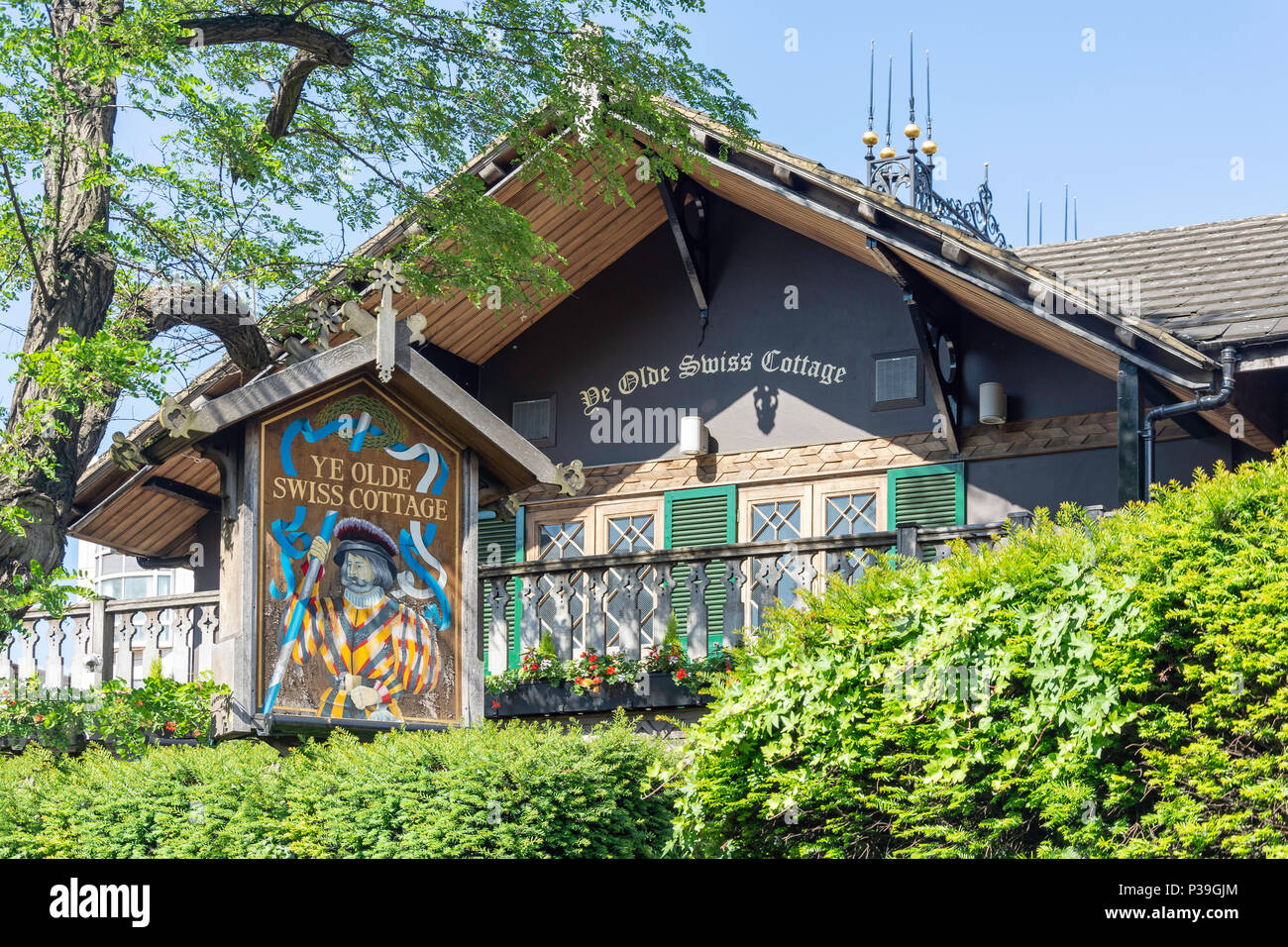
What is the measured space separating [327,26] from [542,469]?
4514 mm

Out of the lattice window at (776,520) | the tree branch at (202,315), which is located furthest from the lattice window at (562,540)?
the tree branch at (202,315)

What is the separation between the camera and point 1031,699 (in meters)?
6.82

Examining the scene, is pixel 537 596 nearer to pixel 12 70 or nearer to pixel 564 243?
pixel 564 243

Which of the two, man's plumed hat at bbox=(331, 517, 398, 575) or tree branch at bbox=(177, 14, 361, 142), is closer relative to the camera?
man's plumed hat at bbox=(331, 517, 398, 575)

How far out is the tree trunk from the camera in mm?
10352

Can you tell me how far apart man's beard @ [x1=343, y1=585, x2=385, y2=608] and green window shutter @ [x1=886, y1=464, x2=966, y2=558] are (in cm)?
591

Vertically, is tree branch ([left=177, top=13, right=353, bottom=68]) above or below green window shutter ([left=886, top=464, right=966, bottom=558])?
above

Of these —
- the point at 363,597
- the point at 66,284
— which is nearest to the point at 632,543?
the point at 363,597

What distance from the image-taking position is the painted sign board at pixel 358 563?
9336mm

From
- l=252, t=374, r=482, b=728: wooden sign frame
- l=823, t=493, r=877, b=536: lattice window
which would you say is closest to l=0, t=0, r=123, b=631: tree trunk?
l=252, t=374, r=482, b=728: wooden sign frame

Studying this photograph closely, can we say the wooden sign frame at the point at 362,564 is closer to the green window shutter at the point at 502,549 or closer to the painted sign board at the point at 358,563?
the painted sign board at the point at 358,563

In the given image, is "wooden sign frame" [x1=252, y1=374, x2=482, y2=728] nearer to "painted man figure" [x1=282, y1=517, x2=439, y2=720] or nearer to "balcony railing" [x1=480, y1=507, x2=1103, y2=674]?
"painted man figure" [x1=282, y1=517, x2=439, y2=720]
